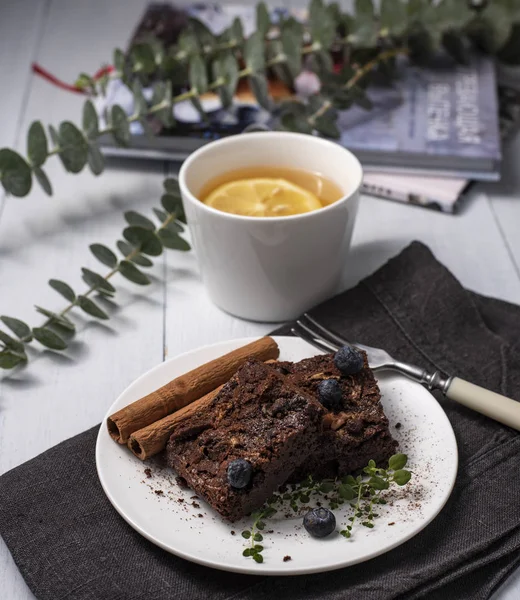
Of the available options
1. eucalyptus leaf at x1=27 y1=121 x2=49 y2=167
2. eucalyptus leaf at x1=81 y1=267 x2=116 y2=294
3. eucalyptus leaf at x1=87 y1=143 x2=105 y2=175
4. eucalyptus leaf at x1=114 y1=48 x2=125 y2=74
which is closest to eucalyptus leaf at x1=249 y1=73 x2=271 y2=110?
eucalyptus leaf at x1=114 y1=48 x2=125 y2=74

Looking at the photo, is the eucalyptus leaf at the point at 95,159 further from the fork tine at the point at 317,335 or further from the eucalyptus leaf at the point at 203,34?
the fork tine at the point at 317,335

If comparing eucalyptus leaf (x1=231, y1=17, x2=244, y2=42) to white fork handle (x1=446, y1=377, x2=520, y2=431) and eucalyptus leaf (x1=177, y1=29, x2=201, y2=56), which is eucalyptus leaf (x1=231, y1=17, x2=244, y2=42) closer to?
eucalyptus leaf (x1=177, y1=29, x2=201, y2=56)

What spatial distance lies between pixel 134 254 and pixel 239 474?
81 centimetres

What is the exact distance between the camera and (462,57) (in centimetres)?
253

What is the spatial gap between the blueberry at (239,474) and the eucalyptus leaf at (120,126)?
3.92ft

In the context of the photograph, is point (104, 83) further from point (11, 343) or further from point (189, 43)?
point (11, 343)

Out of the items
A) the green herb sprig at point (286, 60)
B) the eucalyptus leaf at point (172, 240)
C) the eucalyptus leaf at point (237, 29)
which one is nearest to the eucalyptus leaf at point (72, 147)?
the green herb sprig at point (286, 60)

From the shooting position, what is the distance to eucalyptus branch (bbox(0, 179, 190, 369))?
1660 mm

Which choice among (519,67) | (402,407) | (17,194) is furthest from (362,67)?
(402,407)

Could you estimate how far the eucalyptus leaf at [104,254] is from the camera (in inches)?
72.3

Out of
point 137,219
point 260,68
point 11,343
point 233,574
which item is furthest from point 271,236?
point 260,68

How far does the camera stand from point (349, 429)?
1.32 m

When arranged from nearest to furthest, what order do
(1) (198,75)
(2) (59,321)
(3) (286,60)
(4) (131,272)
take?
(2) (59,321) → (4) (131,272) → (1) (198,75) → (3) (286,60)

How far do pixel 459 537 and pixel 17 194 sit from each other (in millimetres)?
1289
